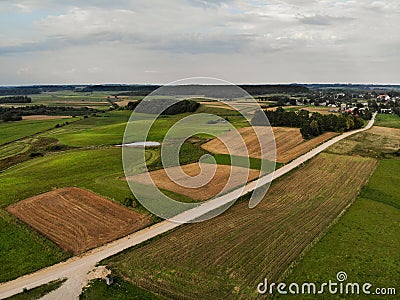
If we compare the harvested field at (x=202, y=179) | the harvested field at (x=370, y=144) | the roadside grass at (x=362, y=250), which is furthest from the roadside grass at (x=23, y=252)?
the harvested field at (x=370, y=144)

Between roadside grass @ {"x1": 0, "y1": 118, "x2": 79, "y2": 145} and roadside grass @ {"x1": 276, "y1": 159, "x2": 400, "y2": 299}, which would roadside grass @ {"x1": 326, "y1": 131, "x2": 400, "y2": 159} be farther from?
roadside grass @ {"x1": 0, "y1": 118, "x2": 79, "y2": 145}

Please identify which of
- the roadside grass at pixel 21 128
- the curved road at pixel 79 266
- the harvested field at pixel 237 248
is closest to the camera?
the curved road at pixel 79 266

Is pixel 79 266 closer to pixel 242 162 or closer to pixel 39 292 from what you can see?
pixel 39 292

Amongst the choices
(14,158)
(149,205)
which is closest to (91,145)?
(14,158)

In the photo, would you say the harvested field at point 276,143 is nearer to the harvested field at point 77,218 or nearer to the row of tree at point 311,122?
the row of tree at point 311,122

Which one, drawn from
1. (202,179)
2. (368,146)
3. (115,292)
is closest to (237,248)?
(115,292)
